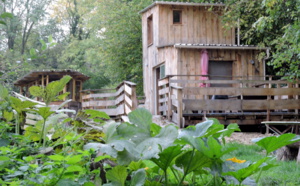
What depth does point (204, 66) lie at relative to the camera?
18672 mm

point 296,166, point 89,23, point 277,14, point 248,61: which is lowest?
point 296,166

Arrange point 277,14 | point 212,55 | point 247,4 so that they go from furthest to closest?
1. point 212,55
2. point 247,4
3. point 277,14

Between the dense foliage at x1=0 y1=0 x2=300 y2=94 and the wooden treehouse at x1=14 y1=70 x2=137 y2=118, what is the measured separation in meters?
2.19

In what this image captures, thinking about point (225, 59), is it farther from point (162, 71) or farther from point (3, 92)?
point (3, 92)

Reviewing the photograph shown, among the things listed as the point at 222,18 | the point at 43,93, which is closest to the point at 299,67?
the point at 222,18

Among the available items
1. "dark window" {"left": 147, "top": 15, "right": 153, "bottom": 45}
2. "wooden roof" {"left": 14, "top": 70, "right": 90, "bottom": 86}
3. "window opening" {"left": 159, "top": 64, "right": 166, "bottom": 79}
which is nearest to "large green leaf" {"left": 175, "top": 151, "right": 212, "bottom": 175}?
"window opening" {"left": 159, "top": 64, "right": 166, "bottom": 79}

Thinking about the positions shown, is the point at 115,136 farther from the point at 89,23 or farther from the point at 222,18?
the point at 89,23

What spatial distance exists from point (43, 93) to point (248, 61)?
18.6 metres

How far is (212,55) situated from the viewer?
752 inches

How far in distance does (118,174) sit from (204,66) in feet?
57.6

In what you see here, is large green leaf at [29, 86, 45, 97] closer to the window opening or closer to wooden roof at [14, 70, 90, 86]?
the window opening

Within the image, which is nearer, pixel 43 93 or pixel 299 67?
pixel 43 93

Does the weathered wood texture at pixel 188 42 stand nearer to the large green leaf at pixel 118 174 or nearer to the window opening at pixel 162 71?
the window opening at pixel 162 71

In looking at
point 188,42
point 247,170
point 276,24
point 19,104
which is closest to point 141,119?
point 247,170
